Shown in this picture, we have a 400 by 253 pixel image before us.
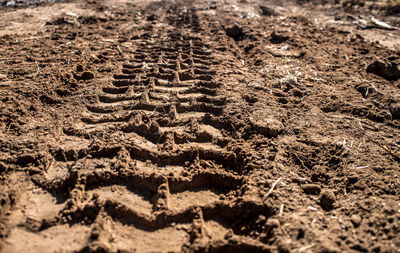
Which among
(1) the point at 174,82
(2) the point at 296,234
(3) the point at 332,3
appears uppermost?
(3) the point at 332,3

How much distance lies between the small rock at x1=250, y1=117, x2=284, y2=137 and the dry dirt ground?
18mm

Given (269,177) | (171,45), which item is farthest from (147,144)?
(171,45)

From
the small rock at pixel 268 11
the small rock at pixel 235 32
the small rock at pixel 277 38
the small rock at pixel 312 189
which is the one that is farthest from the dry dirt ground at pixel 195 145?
the small rock at pixel 268 11

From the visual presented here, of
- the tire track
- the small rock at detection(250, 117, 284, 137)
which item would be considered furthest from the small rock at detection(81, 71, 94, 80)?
the small rock at detection(250, 117, 284, 137)

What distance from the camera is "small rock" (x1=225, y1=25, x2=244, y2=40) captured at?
17.0 ft

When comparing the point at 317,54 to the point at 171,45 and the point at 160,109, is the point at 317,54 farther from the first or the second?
the point at 160,109

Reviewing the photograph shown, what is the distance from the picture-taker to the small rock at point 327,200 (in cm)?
203

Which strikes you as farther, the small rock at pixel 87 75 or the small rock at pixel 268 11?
the small rock at pixel 268 11

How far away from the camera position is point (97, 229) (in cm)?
178

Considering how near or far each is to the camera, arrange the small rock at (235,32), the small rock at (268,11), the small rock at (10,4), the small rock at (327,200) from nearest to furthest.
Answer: the small rock at (327,200), the small rock at (235,32), the small rock at (268,11), the small rock at (10,4)

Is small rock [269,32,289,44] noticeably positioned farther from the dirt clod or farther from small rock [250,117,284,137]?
small rock [250,117,284,137]

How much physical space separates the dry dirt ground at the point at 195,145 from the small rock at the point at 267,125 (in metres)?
0.02

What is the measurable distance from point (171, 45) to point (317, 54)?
2.53 m

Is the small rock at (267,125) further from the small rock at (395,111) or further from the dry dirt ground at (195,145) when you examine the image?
the small rock at (395,111)
